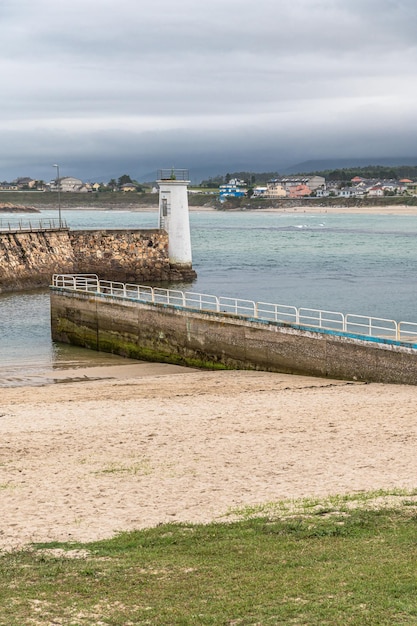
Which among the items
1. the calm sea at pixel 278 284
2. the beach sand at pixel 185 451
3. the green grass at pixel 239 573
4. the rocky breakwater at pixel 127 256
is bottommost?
the calm sea at pixel 278 284

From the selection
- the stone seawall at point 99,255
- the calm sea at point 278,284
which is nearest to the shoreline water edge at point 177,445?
the calm sea at point 278,284

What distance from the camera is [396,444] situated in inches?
635

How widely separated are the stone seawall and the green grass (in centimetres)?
4450

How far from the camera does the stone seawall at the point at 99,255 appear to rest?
5534 cm

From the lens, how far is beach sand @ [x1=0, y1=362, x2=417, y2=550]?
13180 mm

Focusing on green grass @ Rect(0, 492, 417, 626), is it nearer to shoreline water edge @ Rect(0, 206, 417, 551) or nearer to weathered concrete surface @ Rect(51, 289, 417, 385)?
shoreline water edge @ Rect(0, 206, 417, 551)

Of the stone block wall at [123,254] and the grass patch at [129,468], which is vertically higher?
the stone block wall at [123,254]

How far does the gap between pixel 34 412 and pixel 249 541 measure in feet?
32.6

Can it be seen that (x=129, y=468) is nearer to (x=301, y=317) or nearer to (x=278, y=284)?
(x=301, y=317)

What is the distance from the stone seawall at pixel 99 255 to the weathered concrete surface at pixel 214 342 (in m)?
20.5

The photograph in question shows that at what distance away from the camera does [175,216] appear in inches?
→ 2191

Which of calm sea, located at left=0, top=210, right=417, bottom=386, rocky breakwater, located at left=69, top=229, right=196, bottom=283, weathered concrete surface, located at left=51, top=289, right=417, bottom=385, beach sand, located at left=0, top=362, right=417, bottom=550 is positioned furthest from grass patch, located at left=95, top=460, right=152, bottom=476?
rocky breakwater, located at left=69, top=229, right=196, bottom=283

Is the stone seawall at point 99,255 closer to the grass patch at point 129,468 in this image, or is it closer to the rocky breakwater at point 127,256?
the rocky breakwater at point 127,256

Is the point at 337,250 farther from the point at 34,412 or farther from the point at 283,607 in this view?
the point at 283,607
